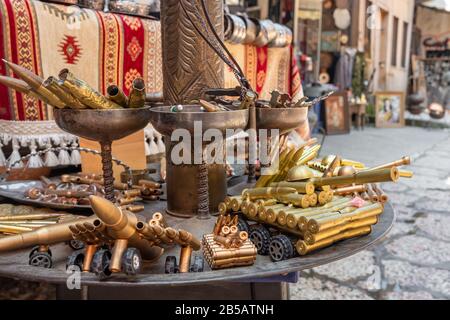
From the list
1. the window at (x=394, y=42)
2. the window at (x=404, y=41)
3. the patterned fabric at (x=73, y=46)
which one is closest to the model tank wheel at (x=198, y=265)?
the patterned fabric at (x=73, y=46)

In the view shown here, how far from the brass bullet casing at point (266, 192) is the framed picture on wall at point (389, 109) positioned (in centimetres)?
723

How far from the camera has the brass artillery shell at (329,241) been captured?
0.75 meters

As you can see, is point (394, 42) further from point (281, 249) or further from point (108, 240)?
point (108, 240)

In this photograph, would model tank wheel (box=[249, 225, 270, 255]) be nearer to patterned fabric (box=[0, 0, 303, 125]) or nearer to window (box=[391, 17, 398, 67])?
patterned fabric (box=[0, 0, 303, 125])

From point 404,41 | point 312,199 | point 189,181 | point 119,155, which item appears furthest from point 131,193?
point 404,41

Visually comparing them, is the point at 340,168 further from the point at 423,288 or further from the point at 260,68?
the point at 260,68

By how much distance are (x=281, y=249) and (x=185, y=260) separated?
6.8 inches

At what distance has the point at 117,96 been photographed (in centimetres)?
88

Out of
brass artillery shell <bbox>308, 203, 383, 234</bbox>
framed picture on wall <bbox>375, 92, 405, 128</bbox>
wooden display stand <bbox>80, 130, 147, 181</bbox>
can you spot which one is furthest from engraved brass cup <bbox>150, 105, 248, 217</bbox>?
framed picture on wall <bbox>375, 92, 405, 128</bbox>

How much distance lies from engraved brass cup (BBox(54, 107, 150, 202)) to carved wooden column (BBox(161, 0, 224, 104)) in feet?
0.63

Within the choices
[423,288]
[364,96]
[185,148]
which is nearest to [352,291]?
[423,288]

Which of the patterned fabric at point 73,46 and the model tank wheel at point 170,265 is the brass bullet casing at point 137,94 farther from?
the patterned fabric at point 73,46
